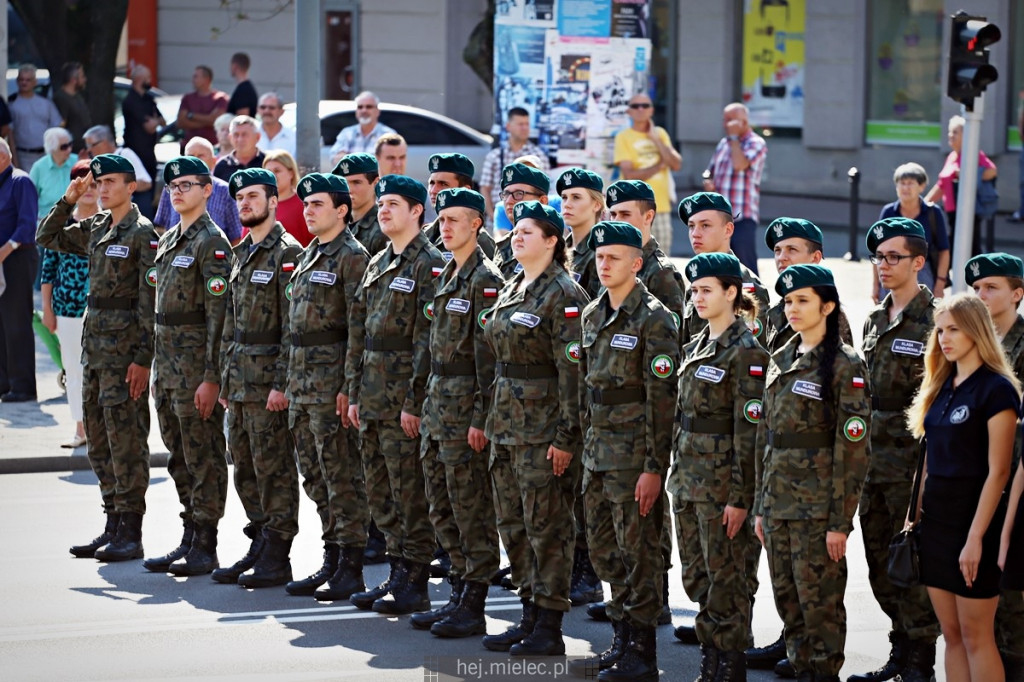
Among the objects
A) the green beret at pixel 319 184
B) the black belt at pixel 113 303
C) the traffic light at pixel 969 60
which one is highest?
the traffic light at pixel 969 60

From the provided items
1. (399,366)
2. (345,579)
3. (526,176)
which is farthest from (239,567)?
(526,176)

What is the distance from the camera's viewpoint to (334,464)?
10.1 metres

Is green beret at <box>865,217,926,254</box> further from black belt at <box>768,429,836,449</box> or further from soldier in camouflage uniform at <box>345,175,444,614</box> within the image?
soldier in camouflage uniform at <box>345,175,444,614</box>

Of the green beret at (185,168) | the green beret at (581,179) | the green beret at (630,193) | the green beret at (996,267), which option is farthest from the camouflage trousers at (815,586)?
the green beret at (185,168)

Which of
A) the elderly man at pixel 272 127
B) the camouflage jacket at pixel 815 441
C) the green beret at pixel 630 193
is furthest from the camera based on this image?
the elderly man at pixel 272 127

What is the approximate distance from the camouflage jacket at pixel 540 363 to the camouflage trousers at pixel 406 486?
988 millimetres

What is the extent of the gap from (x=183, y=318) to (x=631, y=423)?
329 cm

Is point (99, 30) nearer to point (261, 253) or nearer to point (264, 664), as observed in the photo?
point (261, 253)

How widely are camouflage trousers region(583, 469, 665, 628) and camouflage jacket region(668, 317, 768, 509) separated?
36 cm

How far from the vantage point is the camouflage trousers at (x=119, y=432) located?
11062 millimetres

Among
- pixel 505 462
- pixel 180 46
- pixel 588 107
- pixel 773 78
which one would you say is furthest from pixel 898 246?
pixel 180 46

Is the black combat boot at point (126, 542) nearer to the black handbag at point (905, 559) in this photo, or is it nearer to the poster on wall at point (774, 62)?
the black handbag at point (905, 559)

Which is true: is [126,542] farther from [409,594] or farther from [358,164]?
[358,164]

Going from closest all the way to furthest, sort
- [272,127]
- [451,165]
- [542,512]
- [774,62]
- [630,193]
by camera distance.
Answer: [542,512], [630,193], [451,165], [272,127], [774,62]
